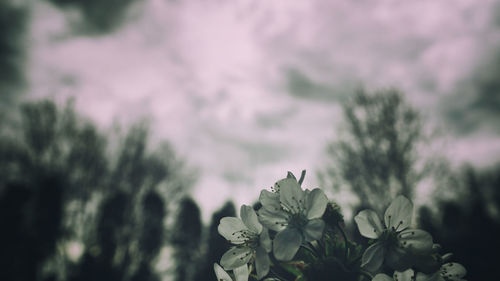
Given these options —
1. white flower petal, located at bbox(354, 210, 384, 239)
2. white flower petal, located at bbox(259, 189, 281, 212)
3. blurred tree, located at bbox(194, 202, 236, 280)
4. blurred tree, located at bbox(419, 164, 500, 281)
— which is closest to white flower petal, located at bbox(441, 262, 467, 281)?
white flower petal, located at bbox(354, 210, 384, 239)

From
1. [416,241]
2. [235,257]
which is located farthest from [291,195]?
[416,241]

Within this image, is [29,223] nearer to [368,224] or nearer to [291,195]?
[291,195]

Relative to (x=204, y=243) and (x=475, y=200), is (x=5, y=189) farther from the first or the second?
(x=475, y=200)

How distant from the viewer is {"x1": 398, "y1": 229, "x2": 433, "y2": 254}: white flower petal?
0.82 meters

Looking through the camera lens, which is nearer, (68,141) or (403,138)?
(403,138)

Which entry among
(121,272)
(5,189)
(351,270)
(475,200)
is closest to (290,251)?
(351,270)

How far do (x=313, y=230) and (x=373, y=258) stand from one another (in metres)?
0.19

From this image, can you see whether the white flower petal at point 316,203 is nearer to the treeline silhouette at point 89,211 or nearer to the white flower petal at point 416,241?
the white flower petal at point 416,241

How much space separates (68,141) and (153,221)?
5497mm

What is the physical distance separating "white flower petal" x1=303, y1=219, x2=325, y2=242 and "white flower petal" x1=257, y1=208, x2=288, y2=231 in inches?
3.1

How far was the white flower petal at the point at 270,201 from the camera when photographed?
0.92 metres

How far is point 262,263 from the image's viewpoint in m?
0.85

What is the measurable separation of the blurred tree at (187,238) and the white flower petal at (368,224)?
14.6 m

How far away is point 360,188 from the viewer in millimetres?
11406
